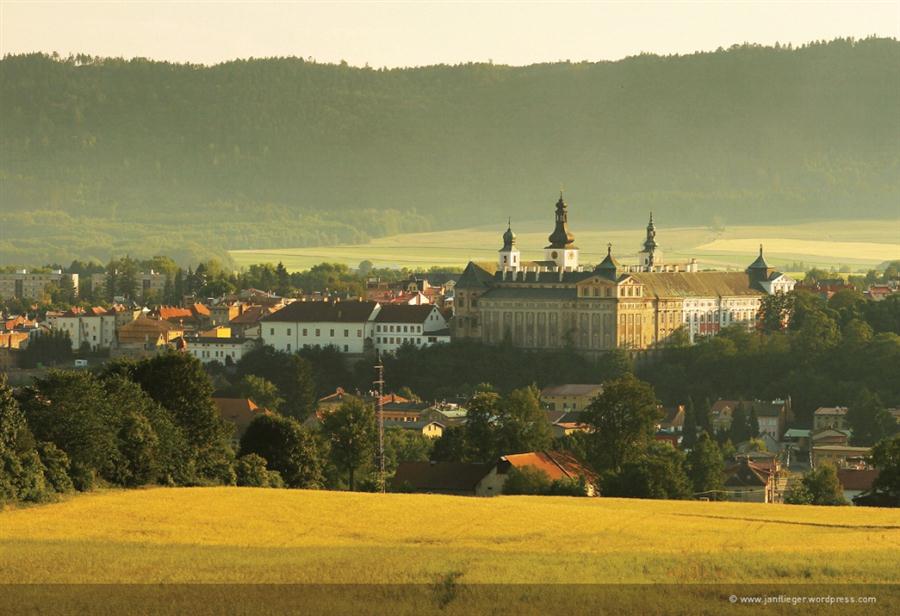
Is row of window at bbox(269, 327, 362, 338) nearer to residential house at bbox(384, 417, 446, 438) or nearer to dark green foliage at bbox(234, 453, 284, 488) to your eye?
residential house at bbox(384, 417, 446, 438)

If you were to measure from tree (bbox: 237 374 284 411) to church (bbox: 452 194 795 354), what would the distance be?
18505 millimetres

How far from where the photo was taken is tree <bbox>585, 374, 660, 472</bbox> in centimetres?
8238

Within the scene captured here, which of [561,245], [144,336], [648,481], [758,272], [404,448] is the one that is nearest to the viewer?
[648,481]

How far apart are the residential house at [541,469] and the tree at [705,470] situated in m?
3.56

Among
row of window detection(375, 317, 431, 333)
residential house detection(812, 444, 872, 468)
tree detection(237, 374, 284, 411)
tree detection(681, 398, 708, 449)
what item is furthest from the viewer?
row of window detection(375, 317, 431, 333)

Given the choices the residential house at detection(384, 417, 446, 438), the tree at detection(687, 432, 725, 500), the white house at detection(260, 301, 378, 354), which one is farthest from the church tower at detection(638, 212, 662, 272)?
the tree at detection(687, 432, 725, 500)

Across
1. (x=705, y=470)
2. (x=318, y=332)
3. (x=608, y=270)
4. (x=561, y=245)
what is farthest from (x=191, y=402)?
(x=561, y=245)

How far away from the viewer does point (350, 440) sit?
78.9m

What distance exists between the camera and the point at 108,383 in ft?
205

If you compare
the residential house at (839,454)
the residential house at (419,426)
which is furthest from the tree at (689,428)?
the residential house at (419,426)

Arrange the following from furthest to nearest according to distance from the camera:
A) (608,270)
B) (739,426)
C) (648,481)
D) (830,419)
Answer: (608,270) → (830,419) → (739,426) → (648,481)

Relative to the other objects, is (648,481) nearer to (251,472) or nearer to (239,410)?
(251,472)

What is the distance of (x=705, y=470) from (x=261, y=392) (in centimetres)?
5019

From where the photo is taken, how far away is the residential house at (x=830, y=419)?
118 meters
